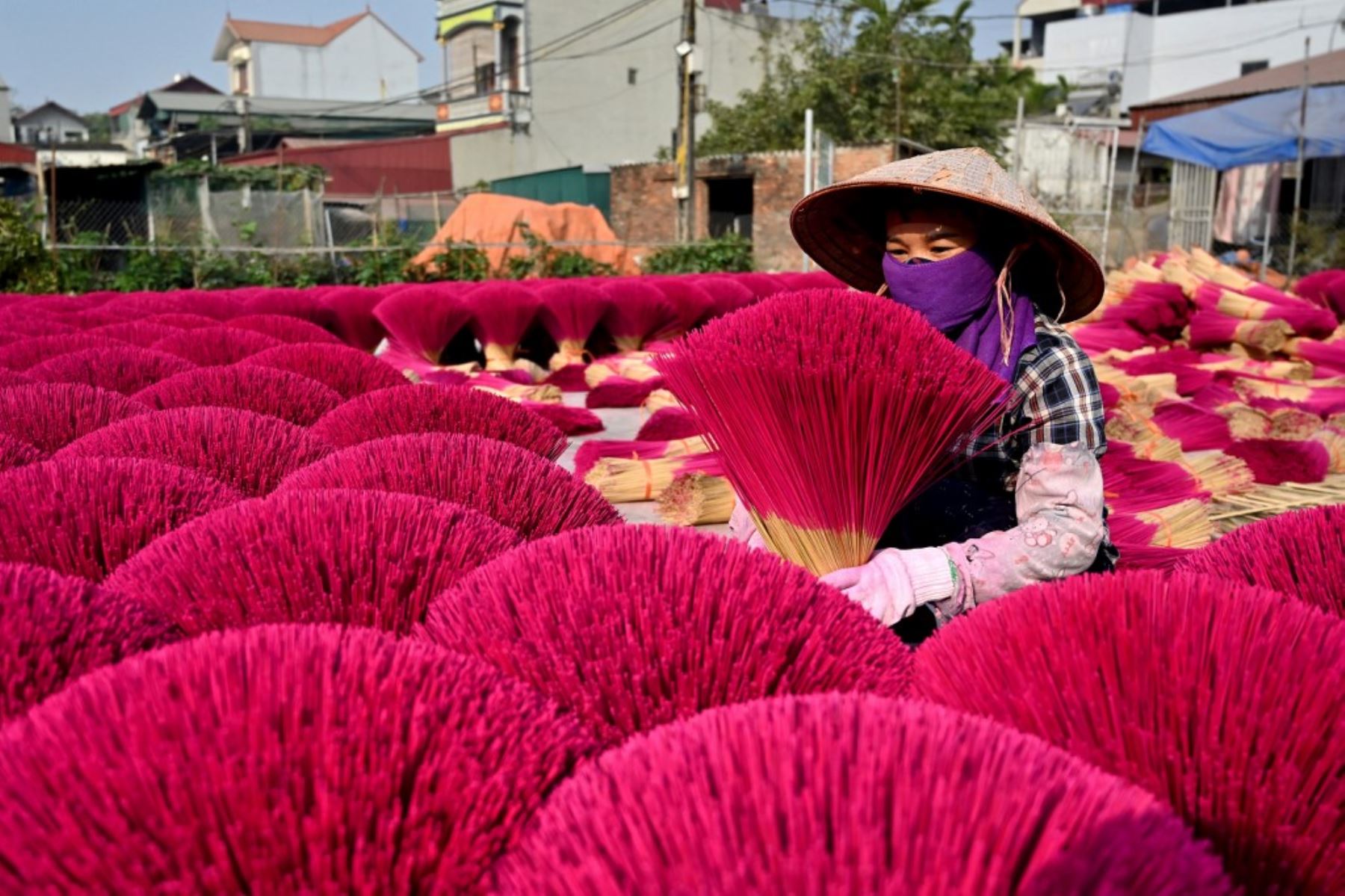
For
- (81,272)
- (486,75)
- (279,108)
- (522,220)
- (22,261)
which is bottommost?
(81,272)

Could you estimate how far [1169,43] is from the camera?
30.3 m

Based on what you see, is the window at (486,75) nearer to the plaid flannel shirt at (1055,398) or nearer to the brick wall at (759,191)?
the brick wall at (759,191)

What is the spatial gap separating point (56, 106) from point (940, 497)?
184 feet

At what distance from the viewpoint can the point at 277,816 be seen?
0.49 meters

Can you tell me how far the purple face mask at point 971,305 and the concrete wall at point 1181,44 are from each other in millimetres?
30096

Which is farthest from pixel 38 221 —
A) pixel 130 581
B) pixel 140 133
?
pixel 140 133

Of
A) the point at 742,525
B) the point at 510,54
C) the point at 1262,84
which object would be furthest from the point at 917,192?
the point at 510,54

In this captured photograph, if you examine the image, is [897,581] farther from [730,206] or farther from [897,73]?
[897,73]

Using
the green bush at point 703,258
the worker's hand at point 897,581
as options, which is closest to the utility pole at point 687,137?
the green bush at point 703,258

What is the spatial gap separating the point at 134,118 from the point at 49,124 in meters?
10.9

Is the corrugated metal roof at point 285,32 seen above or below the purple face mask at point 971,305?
above

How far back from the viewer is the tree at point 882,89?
20984 mm

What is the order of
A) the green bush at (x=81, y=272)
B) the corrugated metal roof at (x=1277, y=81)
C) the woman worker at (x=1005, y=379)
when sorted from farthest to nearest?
the corrugated metal roof at (x=1277, y=81) → the green bush at (x=81, y=272) → the woman worker at (x=1005, y=379)

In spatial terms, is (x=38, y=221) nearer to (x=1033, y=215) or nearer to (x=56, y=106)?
(x=1033, y=215)
